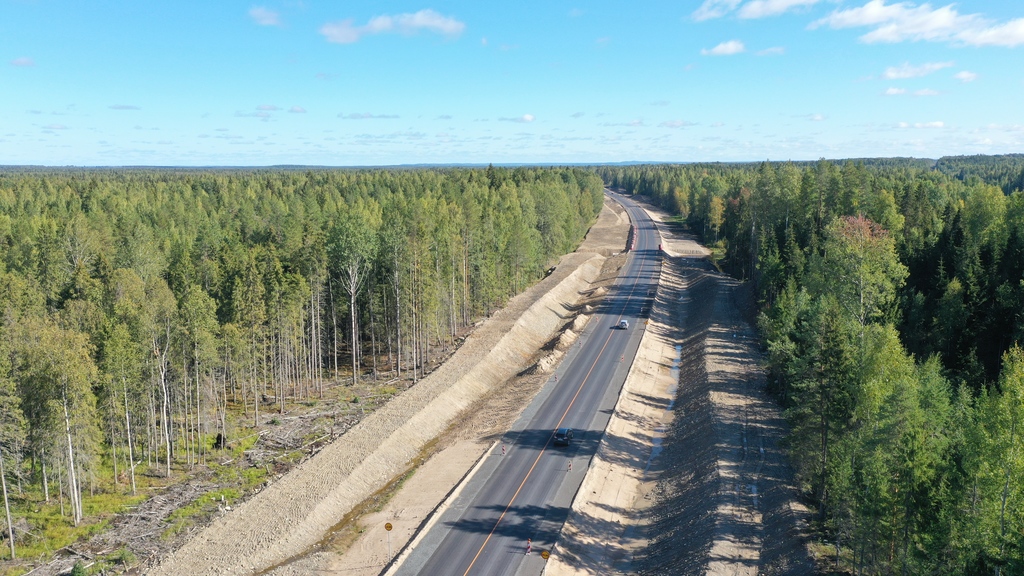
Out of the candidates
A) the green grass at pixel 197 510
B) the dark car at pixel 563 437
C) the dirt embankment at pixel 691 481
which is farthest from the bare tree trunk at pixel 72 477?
the dark car at pixel 563 437

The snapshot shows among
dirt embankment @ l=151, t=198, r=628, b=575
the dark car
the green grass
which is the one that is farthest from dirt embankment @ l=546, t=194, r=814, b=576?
the green grass

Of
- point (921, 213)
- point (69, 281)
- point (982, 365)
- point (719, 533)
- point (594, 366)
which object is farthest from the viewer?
point (921, 213)

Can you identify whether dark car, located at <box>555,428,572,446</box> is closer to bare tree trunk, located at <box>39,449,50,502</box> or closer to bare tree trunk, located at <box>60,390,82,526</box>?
bare tree trunk, located at <box>60,390,82,526</box>

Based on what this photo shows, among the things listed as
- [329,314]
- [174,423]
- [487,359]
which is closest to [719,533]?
[487,359]

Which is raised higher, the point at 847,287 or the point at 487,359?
the point at 847,287

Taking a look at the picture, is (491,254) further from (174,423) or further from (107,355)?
(107,355)

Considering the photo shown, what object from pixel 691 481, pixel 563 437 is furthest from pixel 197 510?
pixel 691 481

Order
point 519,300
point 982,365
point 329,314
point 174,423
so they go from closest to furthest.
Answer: point 982,365
point 174,423
point 329,314
point 519,300
